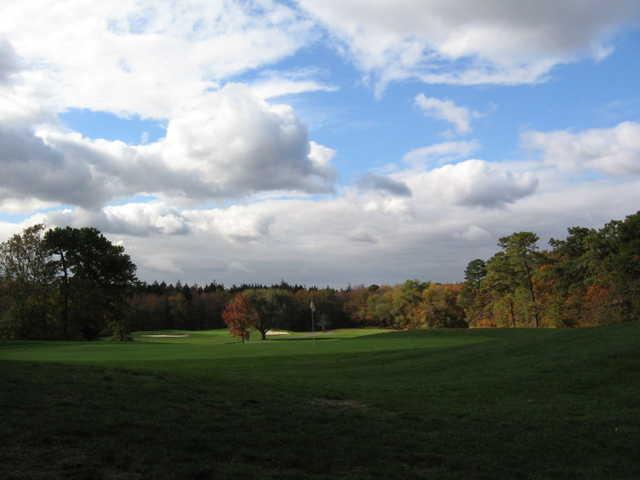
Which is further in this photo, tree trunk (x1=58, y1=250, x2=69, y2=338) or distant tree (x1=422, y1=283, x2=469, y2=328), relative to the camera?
distant tree (x1=422, y1=283, x2=469, y2=328)

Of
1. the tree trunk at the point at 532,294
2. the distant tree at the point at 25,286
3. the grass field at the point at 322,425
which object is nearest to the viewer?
the grass field at the point at 322,425

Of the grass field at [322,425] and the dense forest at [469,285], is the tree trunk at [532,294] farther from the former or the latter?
the grass field at [322,425]

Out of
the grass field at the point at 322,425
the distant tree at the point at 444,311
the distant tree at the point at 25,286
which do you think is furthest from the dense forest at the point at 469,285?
the grass field at the point at 322,425

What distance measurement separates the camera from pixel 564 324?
222 ft

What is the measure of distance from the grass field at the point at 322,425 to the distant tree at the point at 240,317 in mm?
64084

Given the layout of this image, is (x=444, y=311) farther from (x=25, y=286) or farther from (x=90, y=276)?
(x=25, y=286)

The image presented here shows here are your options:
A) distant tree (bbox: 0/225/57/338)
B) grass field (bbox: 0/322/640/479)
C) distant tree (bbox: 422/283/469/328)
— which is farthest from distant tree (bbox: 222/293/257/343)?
grass field (bbox: 0/322/640/479)

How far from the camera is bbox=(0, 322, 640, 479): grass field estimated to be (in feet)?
26.3

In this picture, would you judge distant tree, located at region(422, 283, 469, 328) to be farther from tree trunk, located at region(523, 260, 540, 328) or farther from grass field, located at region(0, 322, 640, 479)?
grass field, located at region(0, 322, 640, 479)

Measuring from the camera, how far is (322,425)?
11.0 m

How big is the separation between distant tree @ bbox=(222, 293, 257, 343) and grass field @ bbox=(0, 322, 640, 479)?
64.1 m

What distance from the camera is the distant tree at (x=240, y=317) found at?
8181 centimetres

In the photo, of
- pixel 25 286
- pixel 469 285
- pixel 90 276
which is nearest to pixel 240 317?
pixel 90 276

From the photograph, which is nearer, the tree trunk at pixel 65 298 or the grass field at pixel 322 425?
the grass field at pixel 322 425
